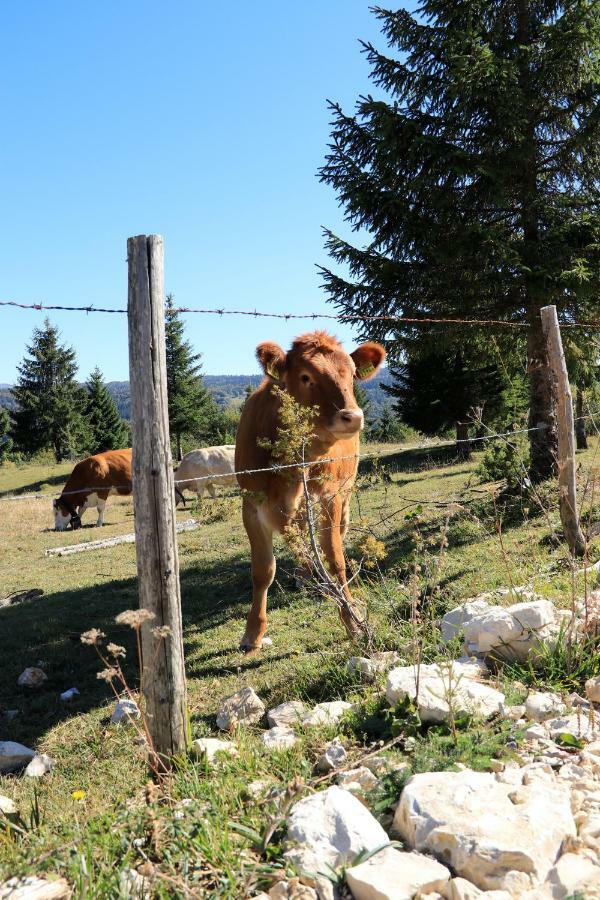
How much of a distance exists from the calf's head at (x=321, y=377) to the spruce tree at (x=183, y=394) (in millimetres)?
33834

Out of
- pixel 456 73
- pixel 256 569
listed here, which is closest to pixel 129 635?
pixel 256 569

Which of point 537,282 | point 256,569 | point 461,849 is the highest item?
point 537,282

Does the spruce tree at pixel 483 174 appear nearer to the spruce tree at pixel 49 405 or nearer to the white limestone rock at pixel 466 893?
the white limestone rock at pixel 466 893

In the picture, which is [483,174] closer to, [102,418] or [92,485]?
[92,485]

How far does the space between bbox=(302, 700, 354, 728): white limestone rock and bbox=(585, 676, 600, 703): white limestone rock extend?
1284 millimetres

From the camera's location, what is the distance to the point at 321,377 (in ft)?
17.4

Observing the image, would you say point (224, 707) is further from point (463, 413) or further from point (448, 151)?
point (463, 413)

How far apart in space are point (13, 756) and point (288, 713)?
1770 mm

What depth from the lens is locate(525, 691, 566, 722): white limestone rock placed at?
131 inches

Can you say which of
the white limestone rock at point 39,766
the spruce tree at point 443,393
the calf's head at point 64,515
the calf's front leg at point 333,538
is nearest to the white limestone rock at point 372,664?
the calf's front leg at point 333,538

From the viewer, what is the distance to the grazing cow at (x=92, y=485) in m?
18.7

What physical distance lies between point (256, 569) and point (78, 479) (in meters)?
15.8

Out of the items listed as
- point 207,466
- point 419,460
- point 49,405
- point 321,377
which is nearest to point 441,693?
point 321,377

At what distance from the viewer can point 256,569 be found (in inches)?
235
